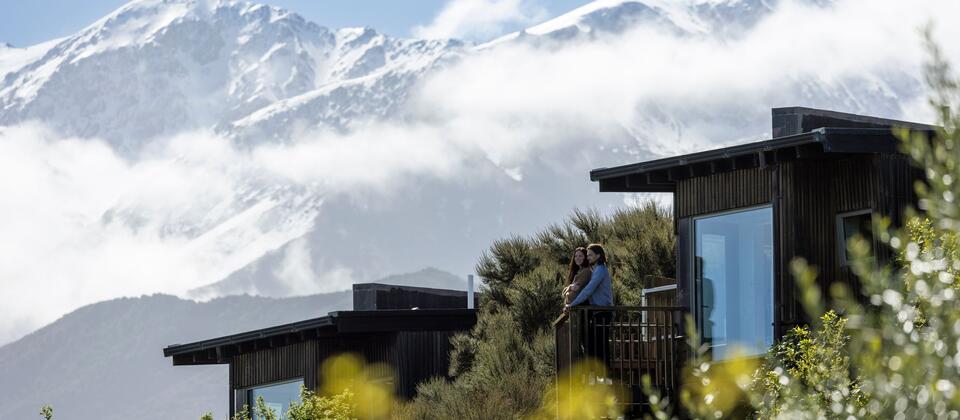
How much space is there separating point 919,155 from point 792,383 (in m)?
1.28

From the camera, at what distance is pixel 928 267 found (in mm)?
7020

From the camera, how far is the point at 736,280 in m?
18.2

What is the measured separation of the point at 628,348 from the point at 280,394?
1048 cm

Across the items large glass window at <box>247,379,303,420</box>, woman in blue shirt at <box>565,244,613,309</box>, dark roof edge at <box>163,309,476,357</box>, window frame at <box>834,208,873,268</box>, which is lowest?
large glass window at <box>247,379,303,420</box>

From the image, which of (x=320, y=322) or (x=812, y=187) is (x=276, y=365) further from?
(x=812, y=187)

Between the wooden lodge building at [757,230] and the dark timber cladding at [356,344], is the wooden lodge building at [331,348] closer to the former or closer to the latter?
the dark timber cladding at [356,344]

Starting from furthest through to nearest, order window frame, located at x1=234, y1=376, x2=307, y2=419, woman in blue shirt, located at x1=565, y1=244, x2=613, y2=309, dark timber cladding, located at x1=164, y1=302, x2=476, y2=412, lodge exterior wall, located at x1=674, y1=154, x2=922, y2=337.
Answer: window frame, located at x1=234, y1=376, x2=307, y2=419, dark timber cladding, located at x1=164, y1=302, x2=476, y2=412, woman in blue shirt, located at x1=565, y1=244, x2=613, y2=309, lodge exterior wall, located at x1=674, y1=154, x2=922, y2=337

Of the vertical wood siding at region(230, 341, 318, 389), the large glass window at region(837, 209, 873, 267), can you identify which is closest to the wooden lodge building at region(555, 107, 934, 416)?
the large glass window at region(837, 209, 873, 267)

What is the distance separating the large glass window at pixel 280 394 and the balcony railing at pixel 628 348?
9.45 metres

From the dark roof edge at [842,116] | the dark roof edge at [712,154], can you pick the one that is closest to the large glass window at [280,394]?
the dark roof edge at [712,154]

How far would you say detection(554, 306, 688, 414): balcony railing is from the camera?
18031 mm

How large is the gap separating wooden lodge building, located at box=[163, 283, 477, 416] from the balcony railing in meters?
8.26

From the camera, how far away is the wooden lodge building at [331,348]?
27.1 meters

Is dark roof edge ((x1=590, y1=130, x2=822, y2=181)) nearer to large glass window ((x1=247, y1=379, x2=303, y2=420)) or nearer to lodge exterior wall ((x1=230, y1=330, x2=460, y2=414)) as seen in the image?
lodge exterior wall ((x1=230, y1=330, x2=460, y2=414))
